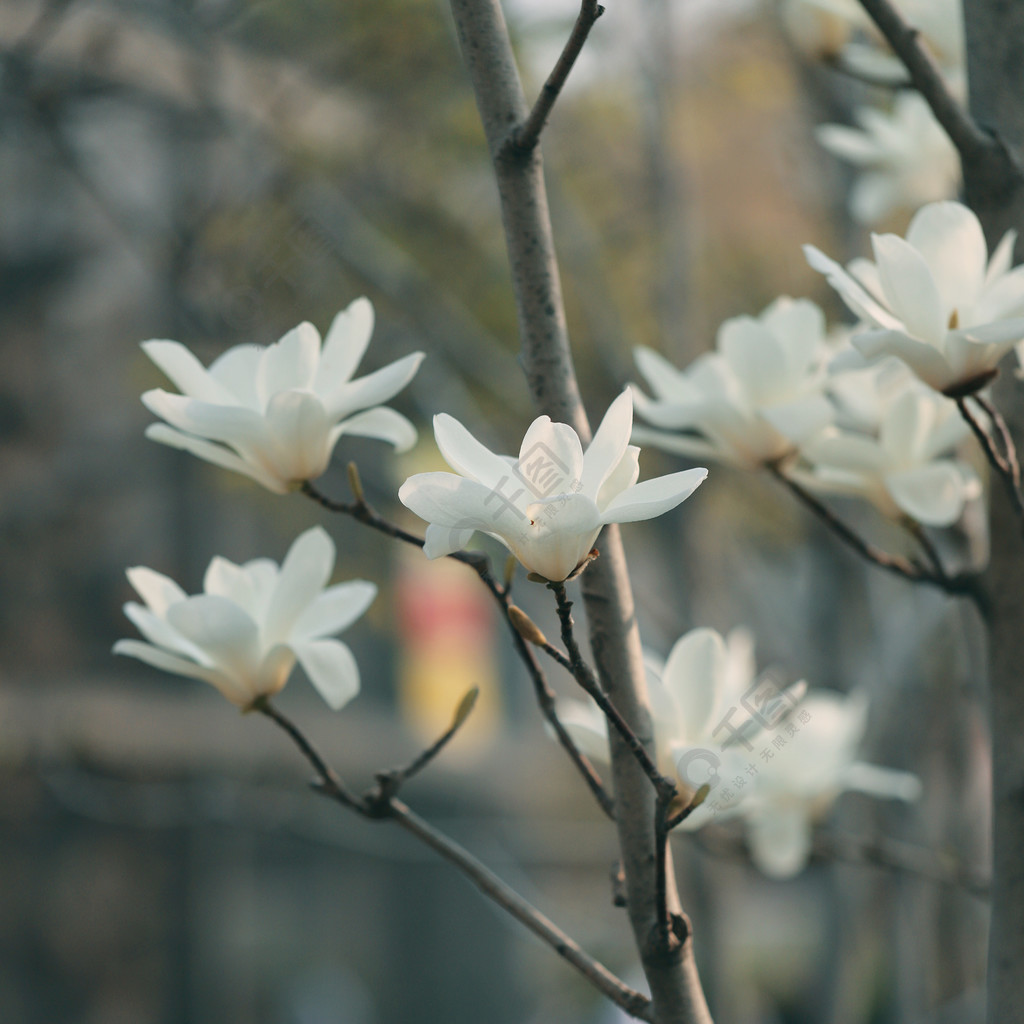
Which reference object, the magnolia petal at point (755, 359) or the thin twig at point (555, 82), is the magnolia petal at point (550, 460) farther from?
the magnolia petal at point (755, 359)

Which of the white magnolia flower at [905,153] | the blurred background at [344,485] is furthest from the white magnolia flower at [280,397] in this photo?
the white magnolia flower at [905,153]

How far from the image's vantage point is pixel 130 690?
15.7 feet

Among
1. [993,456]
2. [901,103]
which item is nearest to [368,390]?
[993,456]

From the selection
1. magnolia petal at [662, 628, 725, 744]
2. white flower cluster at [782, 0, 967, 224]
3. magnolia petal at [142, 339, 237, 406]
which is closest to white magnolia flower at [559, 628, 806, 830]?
magnolia petal at [662, 628, 725, 744]

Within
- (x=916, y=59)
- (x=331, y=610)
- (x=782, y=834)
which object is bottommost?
(x=782, y=834)

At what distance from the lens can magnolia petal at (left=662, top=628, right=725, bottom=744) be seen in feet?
2.25

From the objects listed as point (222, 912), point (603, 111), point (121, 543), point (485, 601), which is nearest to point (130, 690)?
point (121, 543)

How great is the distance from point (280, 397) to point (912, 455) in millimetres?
461

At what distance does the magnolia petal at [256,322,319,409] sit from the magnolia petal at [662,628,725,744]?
0.97 feet

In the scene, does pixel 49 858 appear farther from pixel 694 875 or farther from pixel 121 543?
pixel 694 875

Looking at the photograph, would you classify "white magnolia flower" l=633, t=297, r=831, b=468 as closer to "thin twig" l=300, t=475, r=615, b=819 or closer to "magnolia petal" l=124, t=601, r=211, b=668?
"thin twig" l=300, t=475, r=615, b=819

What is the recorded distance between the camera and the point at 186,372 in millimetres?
710

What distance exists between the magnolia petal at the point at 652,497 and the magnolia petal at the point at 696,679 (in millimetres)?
188

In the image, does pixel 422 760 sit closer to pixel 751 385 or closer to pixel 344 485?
pixel 751 385
